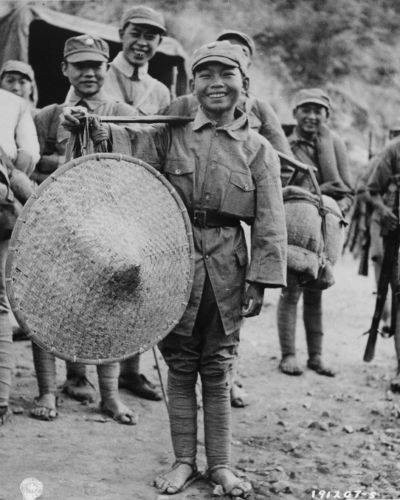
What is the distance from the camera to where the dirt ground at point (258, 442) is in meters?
3.57

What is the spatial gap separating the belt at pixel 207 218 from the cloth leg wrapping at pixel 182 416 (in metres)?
0.77

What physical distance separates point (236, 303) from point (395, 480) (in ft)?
4.72

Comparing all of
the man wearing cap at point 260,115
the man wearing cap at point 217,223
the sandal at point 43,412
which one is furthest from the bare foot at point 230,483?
the man wearing cap at point 260,115

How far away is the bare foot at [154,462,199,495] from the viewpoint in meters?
3.45

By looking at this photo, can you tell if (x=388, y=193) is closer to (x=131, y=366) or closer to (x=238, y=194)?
(x=131, y=366)

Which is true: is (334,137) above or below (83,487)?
above

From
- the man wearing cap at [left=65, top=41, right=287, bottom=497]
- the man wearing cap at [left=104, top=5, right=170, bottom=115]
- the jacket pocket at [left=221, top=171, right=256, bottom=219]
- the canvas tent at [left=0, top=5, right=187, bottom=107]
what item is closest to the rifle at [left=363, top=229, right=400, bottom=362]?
the man wearing cap at [left=104, top=5, right=170, bottom=115]

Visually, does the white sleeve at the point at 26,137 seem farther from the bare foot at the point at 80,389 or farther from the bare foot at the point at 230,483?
the bare foot at the point at 230,483

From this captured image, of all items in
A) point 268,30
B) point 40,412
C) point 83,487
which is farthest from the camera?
point 268,30

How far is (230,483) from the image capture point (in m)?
3.48

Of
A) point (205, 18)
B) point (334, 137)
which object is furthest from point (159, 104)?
point (205, 18)

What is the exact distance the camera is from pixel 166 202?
126 inches

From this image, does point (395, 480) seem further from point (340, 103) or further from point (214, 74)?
point (340, 103)

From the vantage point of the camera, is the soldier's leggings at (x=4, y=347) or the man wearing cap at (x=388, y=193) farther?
the man wearing cap at (x=388, y=193)
